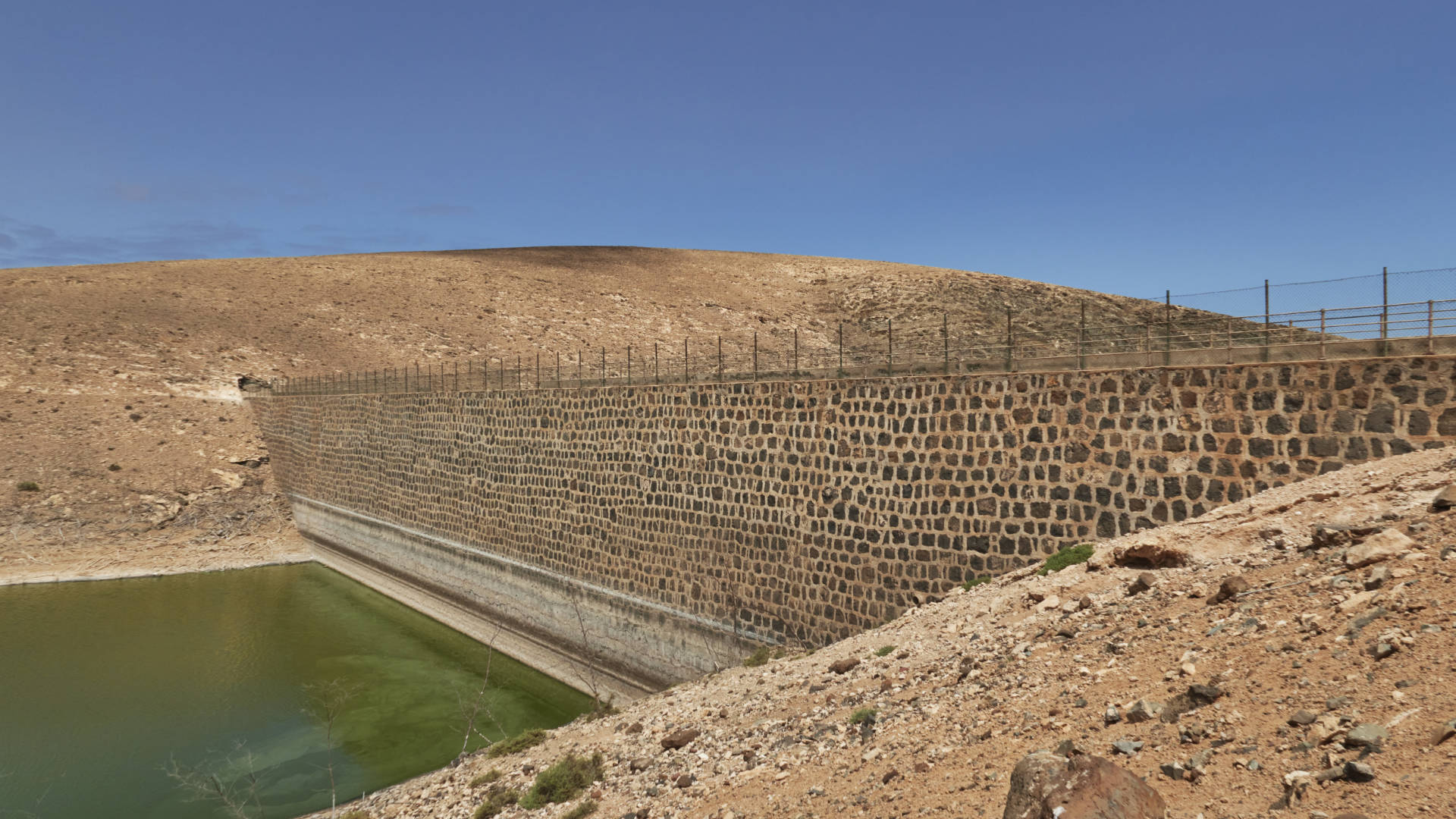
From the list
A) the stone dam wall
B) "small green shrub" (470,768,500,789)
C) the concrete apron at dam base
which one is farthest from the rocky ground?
the concrete apron at dam base

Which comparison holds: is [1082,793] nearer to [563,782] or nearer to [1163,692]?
[1163,692]

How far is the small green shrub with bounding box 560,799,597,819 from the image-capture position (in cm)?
1001

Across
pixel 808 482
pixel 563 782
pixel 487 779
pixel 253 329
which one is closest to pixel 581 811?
pixel 563 782

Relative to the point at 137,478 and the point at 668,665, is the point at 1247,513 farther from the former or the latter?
the point at 137,478

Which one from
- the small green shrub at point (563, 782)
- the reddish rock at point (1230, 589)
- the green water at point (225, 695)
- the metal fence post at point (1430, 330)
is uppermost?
the metal fence post at point (1430, 330)

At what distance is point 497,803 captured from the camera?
11.5 m

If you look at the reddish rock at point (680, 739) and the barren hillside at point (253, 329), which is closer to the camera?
the reddish rock at point (680, 739)

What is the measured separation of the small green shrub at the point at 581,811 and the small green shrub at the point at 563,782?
497mm

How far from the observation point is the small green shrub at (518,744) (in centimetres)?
1395

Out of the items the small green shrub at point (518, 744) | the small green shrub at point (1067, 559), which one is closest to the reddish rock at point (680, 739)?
the small green shrub at point (518, 744)

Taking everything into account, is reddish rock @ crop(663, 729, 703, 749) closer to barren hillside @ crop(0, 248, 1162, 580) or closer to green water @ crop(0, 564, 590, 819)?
green water @ crop(0, 564, 590, 819)

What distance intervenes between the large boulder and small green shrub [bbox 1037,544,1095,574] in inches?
256

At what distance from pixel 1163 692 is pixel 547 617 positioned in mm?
19121

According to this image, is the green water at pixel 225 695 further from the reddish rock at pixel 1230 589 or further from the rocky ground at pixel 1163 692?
the reddish rock at pixel 1230 589
